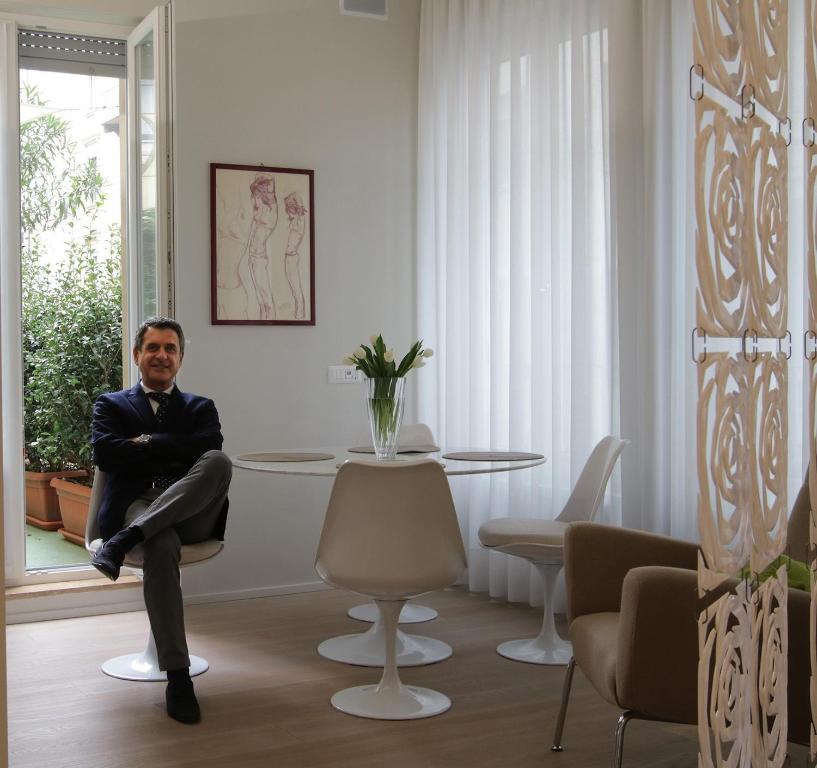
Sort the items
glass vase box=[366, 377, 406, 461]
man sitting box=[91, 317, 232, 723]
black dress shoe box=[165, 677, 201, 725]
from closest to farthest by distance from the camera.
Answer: black dress shoe box=[165, 677, 201, 725] → man sitting box=[91, 317, 232, 723] → glass vase box=[366, 377, 406, 461]

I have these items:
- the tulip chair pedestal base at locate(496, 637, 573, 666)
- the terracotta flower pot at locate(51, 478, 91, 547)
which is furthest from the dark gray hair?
the tulip chair pedestal base at locate(496, 637, 573, 666)

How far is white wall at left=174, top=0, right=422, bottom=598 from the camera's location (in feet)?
16.7

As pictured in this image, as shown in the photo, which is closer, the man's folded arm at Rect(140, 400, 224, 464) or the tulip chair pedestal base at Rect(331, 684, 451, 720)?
the tulip chair pedestal base at Rect(331, 684, 451, 720)

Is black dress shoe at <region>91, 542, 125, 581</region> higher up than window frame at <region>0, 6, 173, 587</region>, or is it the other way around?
window frame at <region>0, 6, 173, 587</region>

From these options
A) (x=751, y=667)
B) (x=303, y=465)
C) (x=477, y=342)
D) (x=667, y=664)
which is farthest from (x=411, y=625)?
(x=751, y=667)

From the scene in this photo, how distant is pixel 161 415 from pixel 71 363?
1808mm

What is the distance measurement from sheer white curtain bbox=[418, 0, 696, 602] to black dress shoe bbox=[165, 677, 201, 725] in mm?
1853

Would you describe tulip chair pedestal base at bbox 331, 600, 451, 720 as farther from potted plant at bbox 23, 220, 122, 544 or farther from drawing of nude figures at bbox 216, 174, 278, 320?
potted plant at bbox 23, 220, 122, 544

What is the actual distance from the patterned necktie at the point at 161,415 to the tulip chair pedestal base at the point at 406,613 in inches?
46.5

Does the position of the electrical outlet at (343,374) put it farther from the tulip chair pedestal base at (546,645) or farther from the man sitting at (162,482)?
the tulip chair pedestal base at (546,645)

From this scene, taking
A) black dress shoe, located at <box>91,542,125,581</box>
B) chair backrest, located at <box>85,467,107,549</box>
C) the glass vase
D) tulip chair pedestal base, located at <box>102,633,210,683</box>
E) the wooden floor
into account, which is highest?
the glass vase

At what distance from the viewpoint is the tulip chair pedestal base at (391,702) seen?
134 inches

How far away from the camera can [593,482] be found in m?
4.15

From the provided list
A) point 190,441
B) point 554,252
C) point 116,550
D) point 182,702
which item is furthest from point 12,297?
point 554,252
